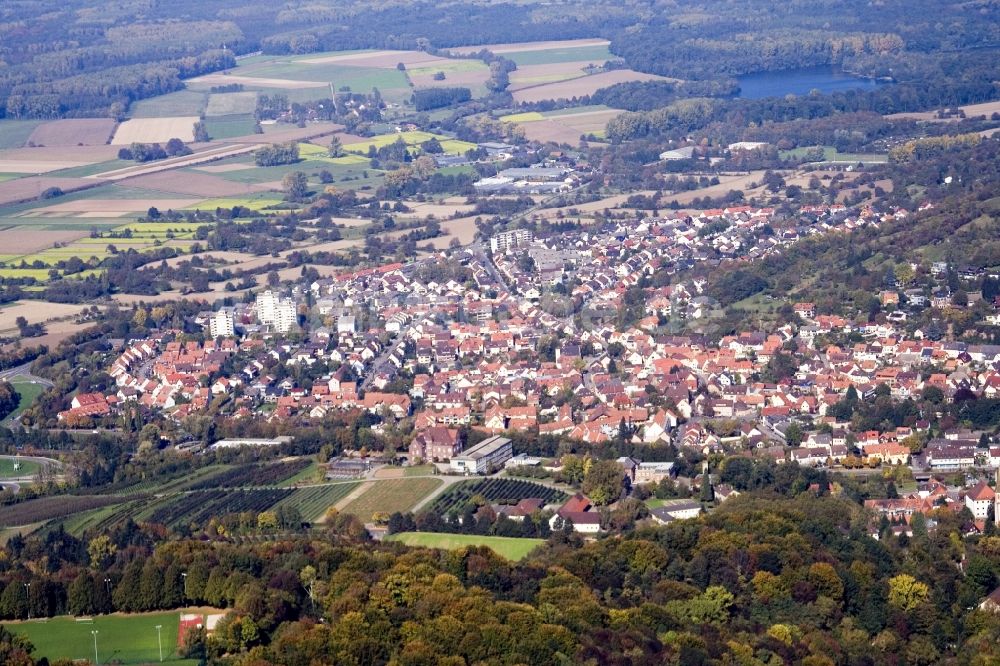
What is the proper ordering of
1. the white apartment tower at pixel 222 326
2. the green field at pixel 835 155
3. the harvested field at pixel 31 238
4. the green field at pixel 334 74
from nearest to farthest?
the white apartment tower at pixel 222 326, the harvested field at pixel 31 238, the green field at pixel 835 155, the green field at pixel 334 74

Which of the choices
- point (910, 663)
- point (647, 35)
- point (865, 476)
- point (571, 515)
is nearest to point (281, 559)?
point (571, 515)

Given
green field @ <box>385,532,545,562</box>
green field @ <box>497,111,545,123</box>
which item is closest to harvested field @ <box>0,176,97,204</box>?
green field @ <box>497,111,545,123</box>

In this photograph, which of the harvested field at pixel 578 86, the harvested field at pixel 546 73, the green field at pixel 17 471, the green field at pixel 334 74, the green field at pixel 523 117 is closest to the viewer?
the green field at pixel 17 471

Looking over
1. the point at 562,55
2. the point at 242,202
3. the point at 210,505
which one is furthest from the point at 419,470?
the point at 562,55

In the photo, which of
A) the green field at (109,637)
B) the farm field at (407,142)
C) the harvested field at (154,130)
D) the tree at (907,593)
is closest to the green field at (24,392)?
the green field at (109,637)

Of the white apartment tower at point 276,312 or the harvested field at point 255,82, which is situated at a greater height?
the harvested field at point 255,82

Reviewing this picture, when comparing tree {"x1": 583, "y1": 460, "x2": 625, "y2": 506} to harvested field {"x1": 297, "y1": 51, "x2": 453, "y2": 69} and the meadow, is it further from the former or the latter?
harvested field {"x1": 297, "y1": 51, "x2": 453, "y2": 69}

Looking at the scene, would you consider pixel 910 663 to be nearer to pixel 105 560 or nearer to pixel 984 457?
→ pixel 984 457

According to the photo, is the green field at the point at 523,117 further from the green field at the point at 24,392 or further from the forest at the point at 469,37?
the green field at the point at 24,392
